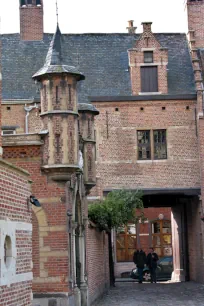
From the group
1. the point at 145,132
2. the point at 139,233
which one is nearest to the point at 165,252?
the point at 139,233

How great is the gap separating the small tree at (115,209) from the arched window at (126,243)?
60.2 ft

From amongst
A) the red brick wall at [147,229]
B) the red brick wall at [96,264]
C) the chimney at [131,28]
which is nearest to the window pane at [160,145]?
the red brick wall at [96,264]

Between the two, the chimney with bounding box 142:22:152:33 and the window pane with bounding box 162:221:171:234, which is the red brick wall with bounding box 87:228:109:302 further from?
the window pane with bounding box 162:221:171:234

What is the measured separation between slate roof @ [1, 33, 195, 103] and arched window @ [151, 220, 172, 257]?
59.8 feet

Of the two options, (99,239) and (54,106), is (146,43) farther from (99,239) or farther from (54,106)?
(54,106)

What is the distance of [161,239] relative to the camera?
48.9 m

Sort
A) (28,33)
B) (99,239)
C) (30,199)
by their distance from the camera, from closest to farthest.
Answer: (30,199) → (99,239) → (28,33)

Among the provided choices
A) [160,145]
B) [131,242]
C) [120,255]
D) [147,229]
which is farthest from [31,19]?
[147,229]

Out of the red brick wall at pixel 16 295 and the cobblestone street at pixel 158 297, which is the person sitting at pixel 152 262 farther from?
the red brick wall at pixel 16 295

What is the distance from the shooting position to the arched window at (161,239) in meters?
48.9

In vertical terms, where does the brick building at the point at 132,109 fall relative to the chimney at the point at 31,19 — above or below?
below

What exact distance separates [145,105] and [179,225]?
390 inches

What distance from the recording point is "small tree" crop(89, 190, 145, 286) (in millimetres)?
26000

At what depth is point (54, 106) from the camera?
18453 mm
